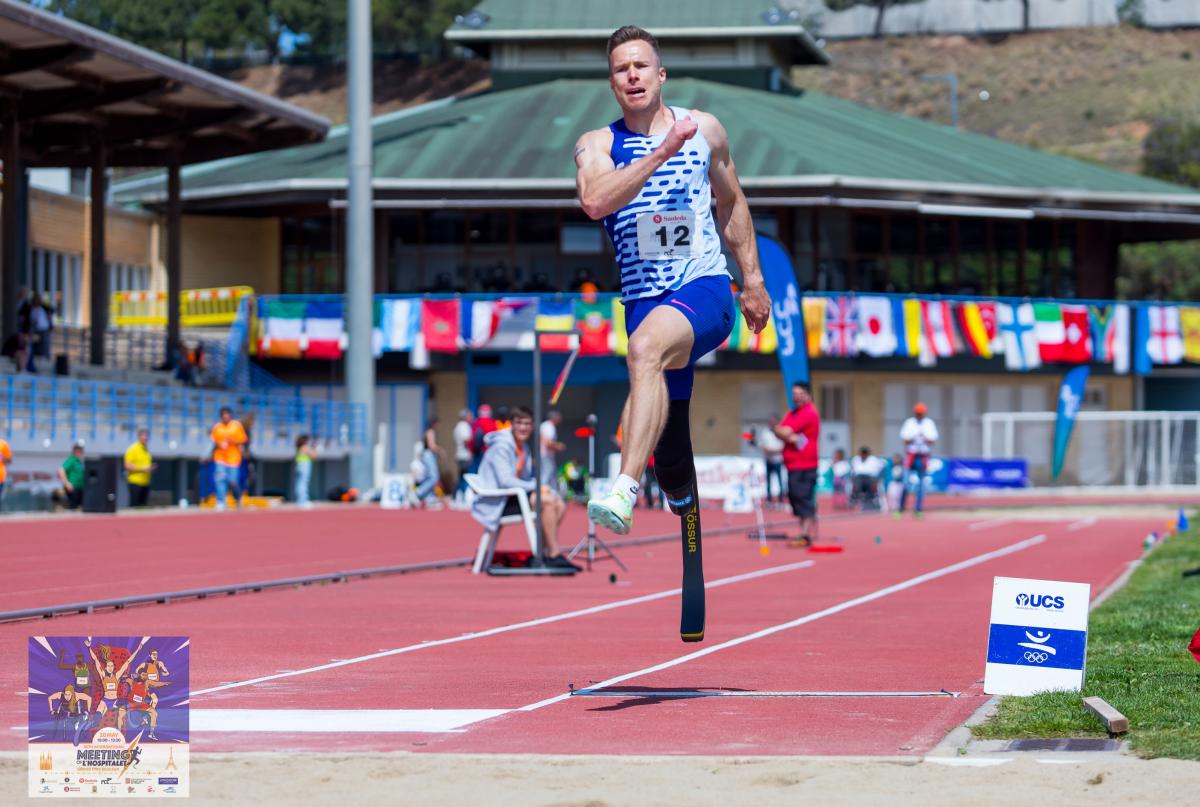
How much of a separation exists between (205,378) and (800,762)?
41.2 m

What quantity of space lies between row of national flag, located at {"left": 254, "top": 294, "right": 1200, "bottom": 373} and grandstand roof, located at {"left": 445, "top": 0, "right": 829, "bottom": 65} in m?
12.9

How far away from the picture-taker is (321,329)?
50844mm

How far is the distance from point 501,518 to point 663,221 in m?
11.1

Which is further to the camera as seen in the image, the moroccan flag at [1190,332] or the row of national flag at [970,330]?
the moroccan flag at [1190,332]

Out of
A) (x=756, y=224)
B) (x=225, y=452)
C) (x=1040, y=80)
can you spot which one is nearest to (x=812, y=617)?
(x=225, y=452)

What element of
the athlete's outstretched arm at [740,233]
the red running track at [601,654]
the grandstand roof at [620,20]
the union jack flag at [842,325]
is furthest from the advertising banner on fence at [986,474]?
the athlete's outstretched arm at [740,233]

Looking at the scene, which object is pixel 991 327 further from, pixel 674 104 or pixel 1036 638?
pixel 1036 638

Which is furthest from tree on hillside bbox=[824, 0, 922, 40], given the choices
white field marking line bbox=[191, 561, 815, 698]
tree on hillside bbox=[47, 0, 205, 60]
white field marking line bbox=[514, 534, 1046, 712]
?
white field marking line bbox=[191, 561, 815, 698]

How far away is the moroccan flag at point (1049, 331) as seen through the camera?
171 feet

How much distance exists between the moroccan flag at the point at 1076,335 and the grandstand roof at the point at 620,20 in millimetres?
13646

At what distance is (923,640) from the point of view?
38.0 feet

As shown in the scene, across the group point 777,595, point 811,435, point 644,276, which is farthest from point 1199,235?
point 644,276

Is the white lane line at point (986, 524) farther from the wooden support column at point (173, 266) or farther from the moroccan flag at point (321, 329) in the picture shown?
the moroccan flag at point (321, 329)

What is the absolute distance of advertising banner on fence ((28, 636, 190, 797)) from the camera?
20.1 ft
